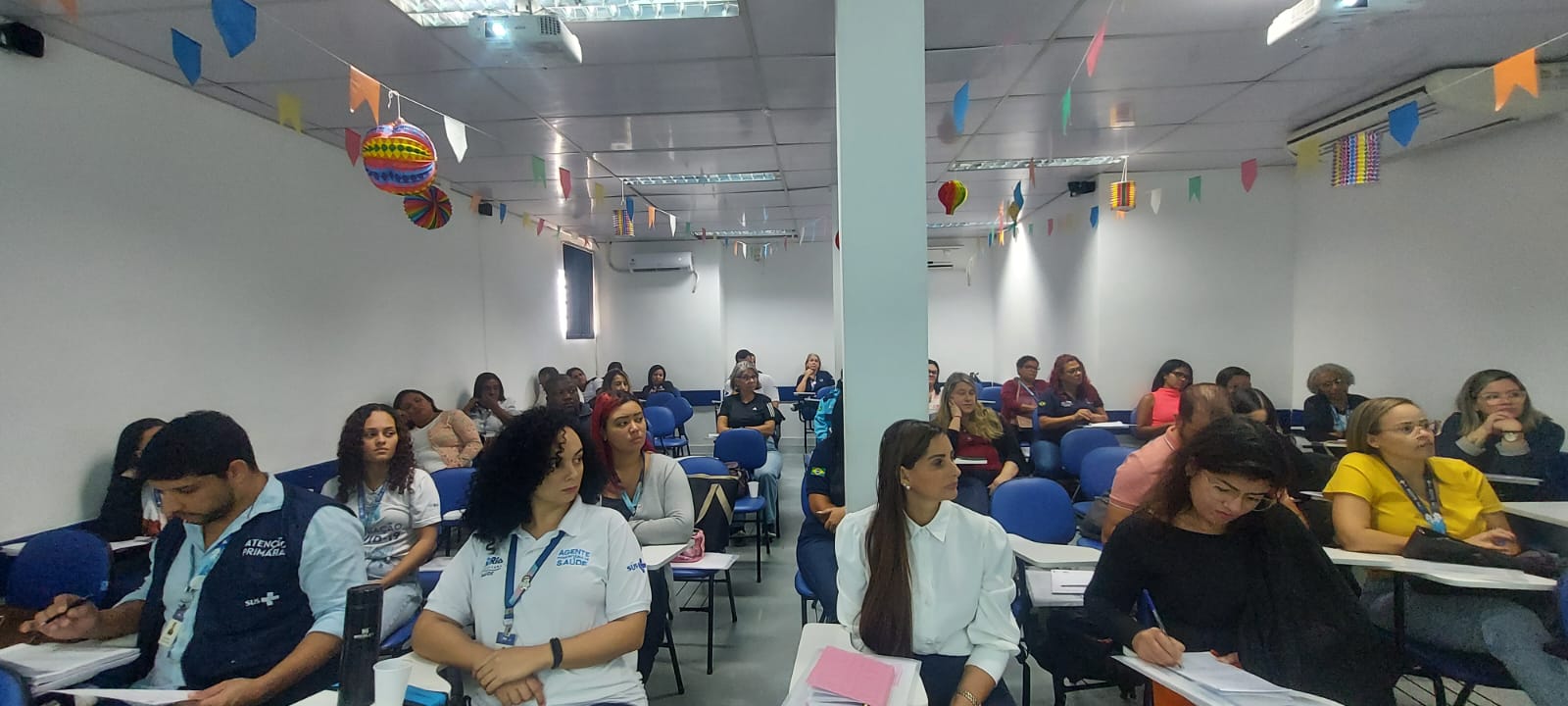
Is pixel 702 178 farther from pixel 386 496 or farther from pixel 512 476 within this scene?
pixel 512 476

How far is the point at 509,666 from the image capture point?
65.7 inches

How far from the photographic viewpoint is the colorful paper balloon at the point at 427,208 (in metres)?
4.10

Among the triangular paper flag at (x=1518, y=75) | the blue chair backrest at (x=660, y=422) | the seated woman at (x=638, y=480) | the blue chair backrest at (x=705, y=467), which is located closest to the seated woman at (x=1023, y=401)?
the blue chair backrest at (x=705, y=467)

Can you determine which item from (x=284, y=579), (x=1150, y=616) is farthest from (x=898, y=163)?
(x=284, y=579)

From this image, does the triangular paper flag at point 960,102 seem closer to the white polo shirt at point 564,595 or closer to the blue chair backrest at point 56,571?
the white polo shirt at point 564,595

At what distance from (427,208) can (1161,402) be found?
18.9ft

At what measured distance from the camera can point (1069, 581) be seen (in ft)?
7.73

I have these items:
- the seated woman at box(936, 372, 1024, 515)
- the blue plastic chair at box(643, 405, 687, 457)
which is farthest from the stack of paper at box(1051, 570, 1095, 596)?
the blue plastic chair at box(643, 405, 687, 457)

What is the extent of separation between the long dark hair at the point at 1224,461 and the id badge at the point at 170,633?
9.04ft

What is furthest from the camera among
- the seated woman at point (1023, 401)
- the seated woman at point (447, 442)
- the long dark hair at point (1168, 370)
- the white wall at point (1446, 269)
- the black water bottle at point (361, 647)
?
the long dark hair at point (1168, 370)

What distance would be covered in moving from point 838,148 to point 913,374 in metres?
0.88

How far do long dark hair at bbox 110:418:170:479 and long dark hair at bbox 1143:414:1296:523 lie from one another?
167 inches

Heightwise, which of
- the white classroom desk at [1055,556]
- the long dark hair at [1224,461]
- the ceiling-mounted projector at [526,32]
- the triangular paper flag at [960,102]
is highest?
the triangular paper flag at [960,102]

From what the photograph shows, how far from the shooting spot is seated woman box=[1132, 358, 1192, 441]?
5.31m
